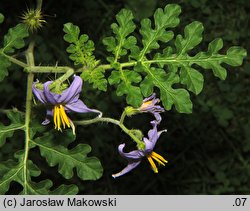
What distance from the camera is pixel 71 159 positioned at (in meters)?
2.23

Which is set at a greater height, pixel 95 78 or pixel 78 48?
pixel 78 48

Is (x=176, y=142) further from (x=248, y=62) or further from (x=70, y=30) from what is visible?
(x=70, y=30)

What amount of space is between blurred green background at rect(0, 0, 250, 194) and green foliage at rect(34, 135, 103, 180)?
1.37 metres

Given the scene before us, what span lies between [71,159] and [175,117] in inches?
68.0

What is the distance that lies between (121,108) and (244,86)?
93 centimetres

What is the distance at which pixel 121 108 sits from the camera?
3.81 meters

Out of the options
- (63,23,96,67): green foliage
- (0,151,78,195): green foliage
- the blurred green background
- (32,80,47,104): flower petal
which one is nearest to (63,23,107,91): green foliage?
(63,23,96,67): green foliage

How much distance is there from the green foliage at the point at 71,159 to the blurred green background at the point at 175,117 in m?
1.37

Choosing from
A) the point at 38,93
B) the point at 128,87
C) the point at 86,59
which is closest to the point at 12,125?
the point at 38,93

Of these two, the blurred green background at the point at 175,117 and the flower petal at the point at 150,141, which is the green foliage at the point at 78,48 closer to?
the flower petal at the point at 150,141

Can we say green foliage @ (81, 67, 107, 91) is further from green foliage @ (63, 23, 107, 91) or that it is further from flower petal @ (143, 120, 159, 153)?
flower petal @ (143, 120, 159, 153)

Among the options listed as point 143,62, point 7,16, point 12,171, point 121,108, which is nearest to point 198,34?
point 143,62

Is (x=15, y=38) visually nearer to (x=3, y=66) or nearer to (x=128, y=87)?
(x=3, y=66)

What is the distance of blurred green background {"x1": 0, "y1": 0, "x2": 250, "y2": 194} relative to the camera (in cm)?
375
